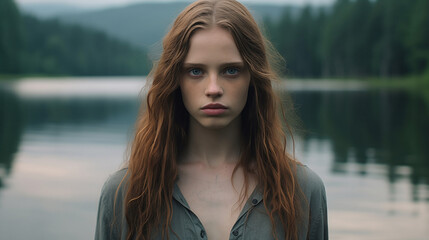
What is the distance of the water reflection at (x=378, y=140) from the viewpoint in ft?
40.6

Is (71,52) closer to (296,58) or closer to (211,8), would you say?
(296,58)

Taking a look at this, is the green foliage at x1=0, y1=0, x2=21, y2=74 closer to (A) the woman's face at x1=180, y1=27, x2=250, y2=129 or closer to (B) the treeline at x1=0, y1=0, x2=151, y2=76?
(B) the treeline at x1=0, y1=0, x2=151, y2=76

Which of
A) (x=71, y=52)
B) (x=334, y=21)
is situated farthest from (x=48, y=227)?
(x=71, y=52)

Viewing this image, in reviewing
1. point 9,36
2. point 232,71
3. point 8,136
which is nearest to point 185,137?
point 232,71

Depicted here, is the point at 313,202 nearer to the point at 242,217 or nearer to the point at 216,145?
the point at 242,217

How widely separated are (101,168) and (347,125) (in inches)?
474

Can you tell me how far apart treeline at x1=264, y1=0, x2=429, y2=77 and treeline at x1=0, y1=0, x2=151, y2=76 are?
103ft

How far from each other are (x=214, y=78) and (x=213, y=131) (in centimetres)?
→ 24

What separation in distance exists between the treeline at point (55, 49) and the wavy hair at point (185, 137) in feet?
384

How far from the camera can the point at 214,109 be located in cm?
238

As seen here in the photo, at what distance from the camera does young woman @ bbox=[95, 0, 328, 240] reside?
234 centimetres

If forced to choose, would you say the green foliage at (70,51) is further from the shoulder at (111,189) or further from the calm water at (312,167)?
the shoulder at (111,189)

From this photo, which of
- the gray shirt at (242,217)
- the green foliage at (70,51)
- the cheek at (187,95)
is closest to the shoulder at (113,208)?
the gray shirt at (242,217)

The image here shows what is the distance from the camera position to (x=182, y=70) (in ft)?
8.02
